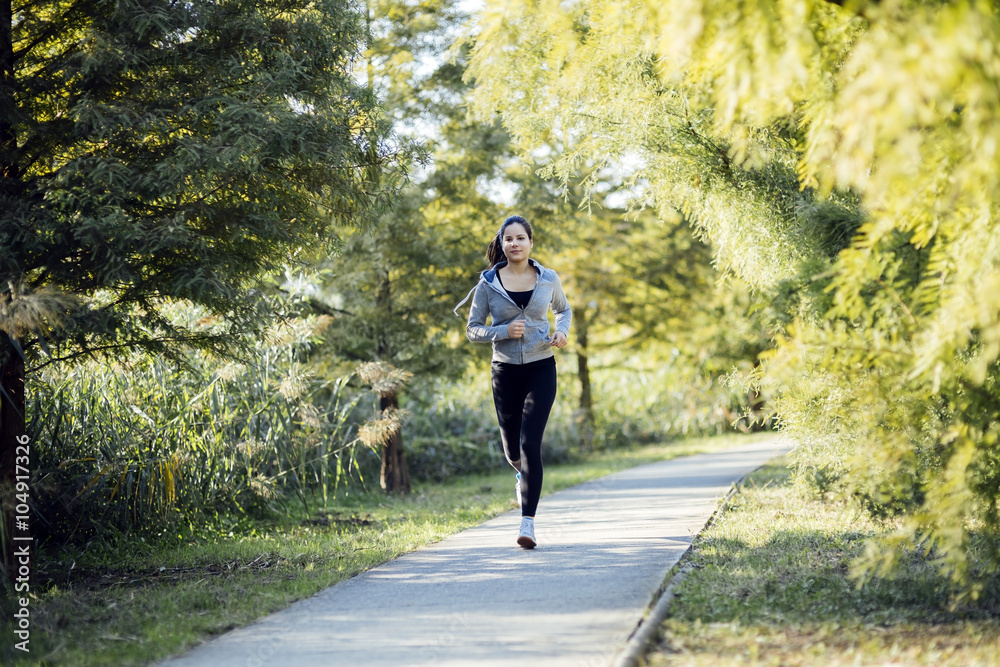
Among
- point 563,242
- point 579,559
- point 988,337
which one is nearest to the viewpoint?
point 988,337

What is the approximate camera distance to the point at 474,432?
13.0m

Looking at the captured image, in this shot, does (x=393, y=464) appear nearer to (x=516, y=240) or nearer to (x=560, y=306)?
(x=560, y=306)

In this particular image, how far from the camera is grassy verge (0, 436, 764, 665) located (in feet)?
12.5

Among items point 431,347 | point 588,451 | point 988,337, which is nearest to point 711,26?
point 988,337

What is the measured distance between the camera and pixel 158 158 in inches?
191

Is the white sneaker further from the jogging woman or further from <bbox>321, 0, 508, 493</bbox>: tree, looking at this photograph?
<bbox>321, 0, 508, 493</bbox>: tree

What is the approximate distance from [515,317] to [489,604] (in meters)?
2.04

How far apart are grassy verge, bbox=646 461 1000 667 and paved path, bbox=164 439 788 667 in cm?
24

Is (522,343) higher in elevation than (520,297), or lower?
lower

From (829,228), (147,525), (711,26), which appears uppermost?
(711,26)

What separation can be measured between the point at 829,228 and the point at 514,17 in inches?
119

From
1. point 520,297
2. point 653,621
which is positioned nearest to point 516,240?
point 520,297

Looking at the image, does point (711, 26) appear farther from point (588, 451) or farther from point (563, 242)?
point (588, 451)

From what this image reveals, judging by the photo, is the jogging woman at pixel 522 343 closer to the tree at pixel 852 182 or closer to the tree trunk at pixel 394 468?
the tree at pixel 852 182
